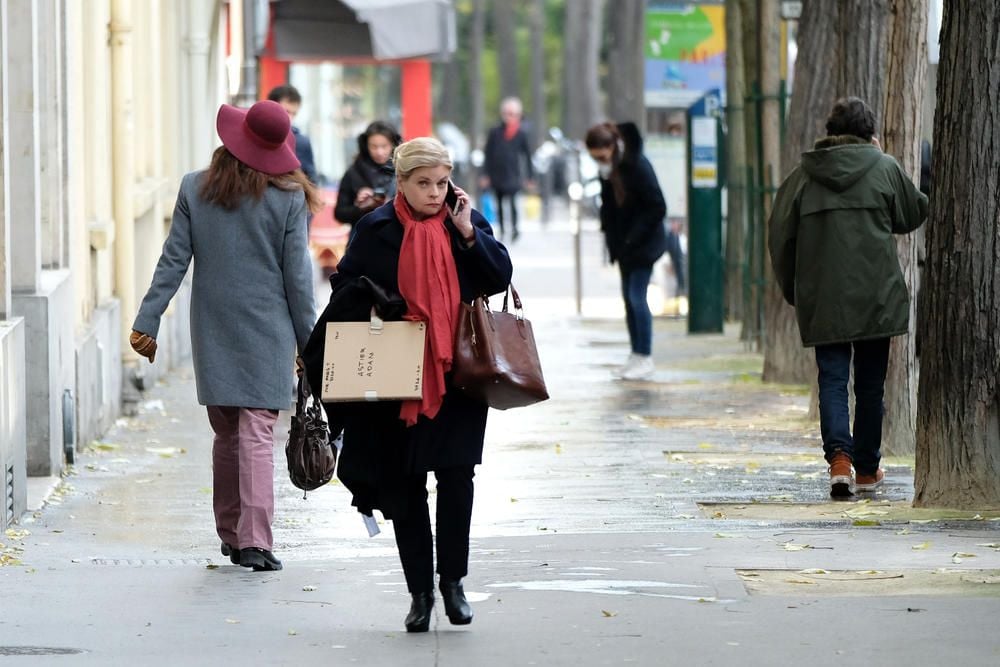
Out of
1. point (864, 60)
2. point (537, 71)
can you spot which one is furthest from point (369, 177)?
point (537, 71)

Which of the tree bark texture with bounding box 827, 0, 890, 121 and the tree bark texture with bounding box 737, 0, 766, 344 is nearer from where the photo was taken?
the tree bark texture with bounding box 827, 0, 890, 121

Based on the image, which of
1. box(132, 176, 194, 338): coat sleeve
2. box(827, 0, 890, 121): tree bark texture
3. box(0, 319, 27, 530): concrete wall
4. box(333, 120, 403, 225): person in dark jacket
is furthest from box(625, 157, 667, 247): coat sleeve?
box(132, 176, 194, 338): coat sleeve

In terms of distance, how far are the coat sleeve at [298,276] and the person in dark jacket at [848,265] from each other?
2.58 metres

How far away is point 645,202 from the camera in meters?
14.9

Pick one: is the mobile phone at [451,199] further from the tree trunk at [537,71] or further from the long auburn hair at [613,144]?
the tree trunk at [537,71]

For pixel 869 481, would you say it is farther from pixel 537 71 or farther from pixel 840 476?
pixel 537 71

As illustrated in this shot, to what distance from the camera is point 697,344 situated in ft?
59.5

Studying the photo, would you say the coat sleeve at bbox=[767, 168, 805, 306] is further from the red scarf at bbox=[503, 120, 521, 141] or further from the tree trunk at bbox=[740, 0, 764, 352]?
the red scarf at bbox=[503, 120, 521, 141]

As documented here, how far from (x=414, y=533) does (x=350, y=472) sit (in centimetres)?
26

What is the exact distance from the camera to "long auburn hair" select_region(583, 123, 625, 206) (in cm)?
1474

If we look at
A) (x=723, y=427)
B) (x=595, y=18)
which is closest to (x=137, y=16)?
(x=723, y=427)

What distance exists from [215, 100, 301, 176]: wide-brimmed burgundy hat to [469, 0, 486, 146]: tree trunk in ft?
176

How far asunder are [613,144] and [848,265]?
529 cm

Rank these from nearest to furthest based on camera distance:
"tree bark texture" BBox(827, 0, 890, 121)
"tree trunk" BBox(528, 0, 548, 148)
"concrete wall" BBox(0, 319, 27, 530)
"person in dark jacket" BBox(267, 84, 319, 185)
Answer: "concrete wall" BBox(0, 319, 27, 530) < "tree bark texture" BBox(827, 0, 890, 121) < "person in dark jacket" BBox(267, 84, 319, 185) < "tree trunk" BBox(528, 0, 548, 148)
